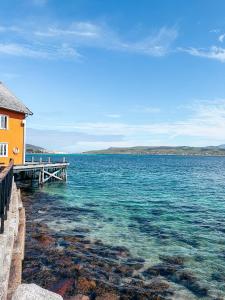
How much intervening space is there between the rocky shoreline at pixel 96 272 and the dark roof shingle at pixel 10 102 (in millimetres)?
18258

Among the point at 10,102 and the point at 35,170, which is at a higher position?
the point at 10,102

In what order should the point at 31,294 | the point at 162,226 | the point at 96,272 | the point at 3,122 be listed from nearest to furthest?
the point at 31,294
the point at 96,272
the point at 162,226
the point at 3,122

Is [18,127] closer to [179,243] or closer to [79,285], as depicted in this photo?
[179,243]

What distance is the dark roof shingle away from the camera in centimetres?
3091

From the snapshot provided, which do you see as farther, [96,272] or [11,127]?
[11,127]

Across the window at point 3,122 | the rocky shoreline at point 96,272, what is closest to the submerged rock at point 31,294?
the rocky shoreline at point 96,272

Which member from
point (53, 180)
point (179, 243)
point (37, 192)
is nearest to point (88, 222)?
point (179, 243)

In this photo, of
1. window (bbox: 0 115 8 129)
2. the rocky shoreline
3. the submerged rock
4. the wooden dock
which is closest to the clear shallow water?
the rocky shoreline

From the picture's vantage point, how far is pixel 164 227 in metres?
19.7

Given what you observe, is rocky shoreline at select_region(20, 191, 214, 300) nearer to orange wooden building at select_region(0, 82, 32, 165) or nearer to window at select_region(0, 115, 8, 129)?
orange wooden building at select_region(0, 82, 32, 165)

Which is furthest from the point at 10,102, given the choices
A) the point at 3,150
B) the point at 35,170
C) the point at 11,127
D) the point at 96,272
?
the point at 96,272

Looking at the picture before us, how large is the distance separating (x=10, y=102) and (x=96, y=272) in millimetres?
24714

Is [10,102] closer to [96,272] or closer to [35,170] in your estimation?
[35,170]

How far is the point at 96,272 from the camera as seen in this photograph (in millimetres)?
12078
